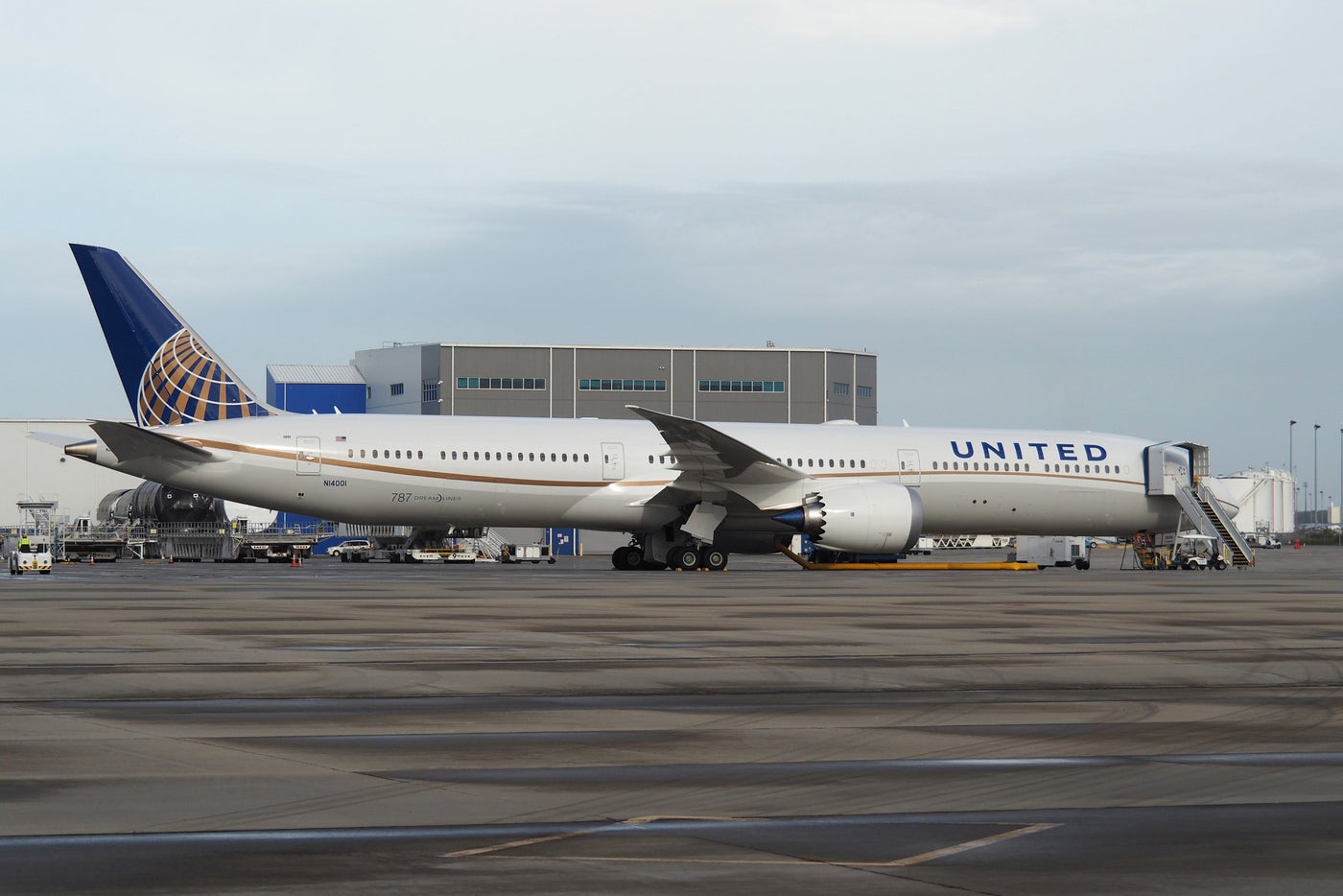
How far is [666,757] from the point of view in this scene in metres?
8.66

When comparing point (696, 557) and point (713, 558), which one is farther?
point (696, 557)

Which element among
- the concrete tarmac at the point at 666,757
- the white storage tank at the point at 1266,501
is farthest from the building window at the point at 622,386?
the concrete tarmac at the point at 666,757

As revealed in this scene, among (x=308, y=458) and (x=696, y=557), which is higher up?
(x=308, y=458)

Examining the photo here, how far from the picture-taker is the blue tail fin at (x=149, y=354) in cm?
3922

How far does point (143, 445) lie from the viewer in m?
36.4

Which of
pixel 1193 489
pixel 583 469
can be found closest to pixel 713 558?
pixel 583 469

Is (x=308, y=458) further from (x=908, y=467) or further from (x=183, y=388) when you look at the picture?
(x=908, y=467)

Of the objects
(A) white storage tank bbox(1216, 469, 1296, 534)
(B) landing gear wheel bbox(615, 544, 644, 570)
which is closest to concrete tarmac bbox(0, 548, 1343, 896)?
(B) landing gear wheel bbox(615, 544, 644, 570)

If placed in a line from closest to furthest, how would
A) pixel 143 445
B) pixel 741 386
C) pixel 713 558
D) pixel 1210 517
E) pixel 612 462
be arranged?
pixel 143 445 → pixel 612 462 → pixel 713 558 → pixel 1210 517 → pixel 741 386

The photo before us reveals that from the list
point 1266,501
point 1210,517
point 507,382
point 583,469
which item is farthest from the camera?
point 1266,501

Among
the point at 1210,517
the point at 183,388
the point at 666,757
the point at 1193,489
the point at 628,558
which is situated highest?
the point at 183,388

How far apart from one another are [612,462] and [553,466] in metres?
1.55

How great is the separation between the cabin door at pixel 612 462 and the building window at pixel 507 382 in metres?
51.3

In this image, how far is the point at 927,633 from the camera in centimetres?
1797
